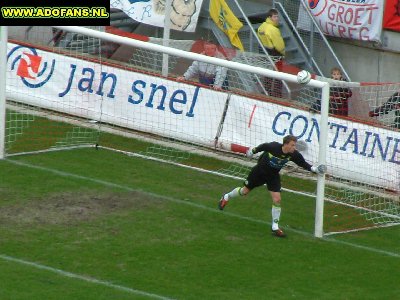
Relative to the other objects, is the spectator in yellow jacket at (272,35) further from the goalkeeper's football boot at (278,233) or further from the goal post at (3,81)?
the goalkeeper's football boot at (278,233)

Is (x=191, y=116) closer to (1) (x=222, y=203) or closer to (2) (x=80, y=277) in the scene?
(1) (x=222, y=203)

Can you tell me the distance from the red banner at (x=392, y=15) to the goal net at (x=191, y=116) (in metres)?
2.20

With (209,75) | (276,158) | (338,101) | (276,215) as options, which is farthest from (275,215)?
(209,75)

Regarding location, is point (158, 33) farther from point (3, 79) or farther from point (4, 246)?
point (4, 246)

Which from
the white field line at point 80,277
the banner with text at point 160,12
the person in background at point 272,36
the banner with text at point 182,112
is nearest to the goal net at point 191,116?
the banner with text at point 182,112

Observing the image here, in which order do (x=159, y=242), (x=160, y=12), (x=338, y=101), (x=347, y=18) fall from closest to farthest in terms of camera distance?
(x=159, y=242) < (x=338, y=101) < (x=347, y=18) < (x=160, y=12)

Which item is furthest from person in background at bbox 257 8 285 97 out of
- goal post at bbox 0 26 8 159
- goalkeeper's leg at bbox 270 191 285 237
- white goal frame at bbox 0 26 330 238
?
goalkeeper's leg at bbox 270 191 285 237

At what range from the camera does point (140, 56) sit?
910 inches

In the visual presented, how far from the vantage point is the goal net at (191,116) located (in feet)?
64.0

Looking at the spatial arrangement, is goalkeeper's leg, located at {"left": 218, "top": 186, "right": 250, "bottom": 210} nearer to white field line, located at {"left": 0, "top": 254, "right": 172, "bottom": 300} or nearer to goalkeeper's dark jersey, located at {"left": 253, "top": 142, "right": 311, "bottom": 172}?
goalkeeper's dark jersey, located at {"left": 253, "top": 142, "right": 311, "bottom": 172}

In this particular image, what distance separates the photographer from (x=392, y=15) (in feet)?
79.4

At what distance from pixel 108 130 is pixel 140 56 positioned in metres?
1.88

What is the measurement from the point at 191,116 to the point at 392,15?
5.77 meters

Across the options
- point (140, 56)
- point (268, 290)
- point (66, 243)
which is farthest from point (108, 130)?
point (268, 290)
